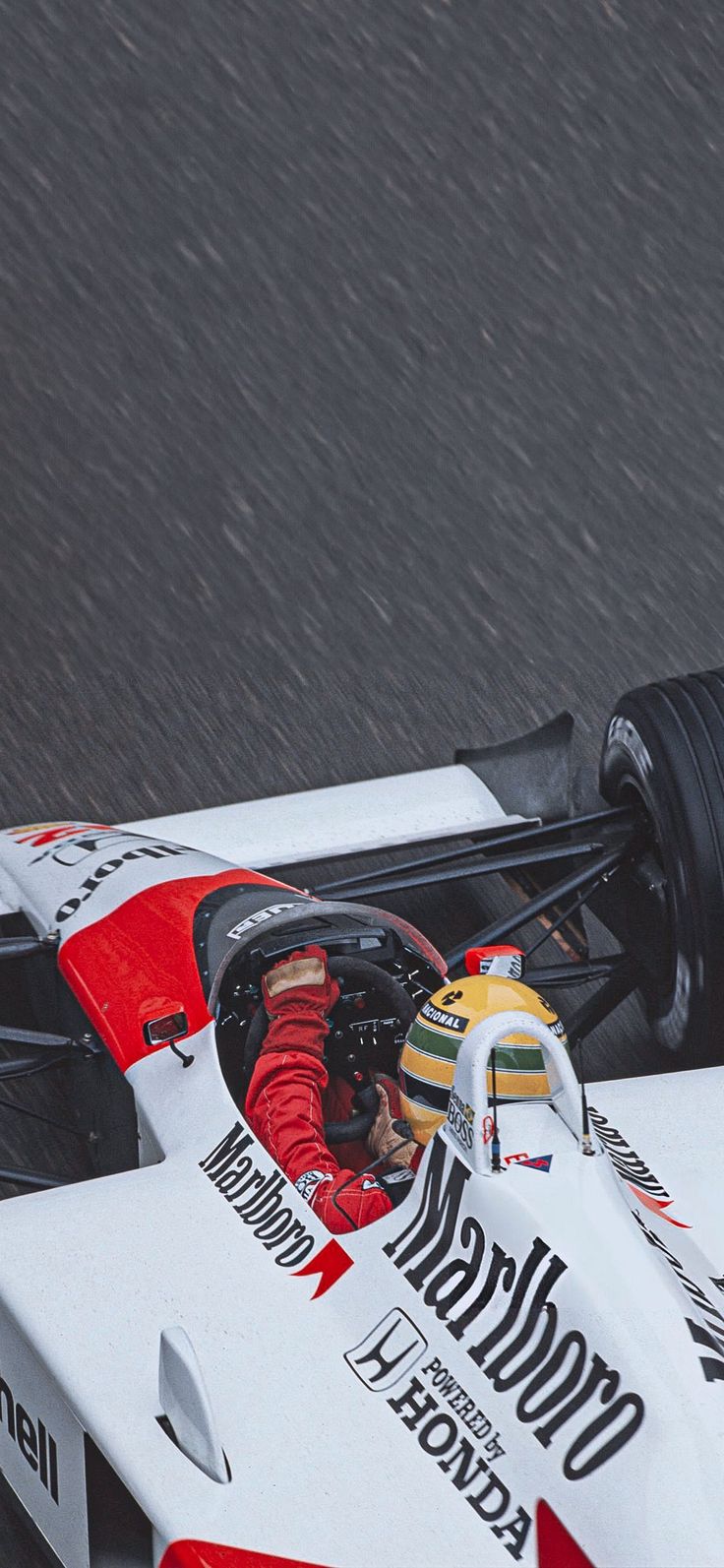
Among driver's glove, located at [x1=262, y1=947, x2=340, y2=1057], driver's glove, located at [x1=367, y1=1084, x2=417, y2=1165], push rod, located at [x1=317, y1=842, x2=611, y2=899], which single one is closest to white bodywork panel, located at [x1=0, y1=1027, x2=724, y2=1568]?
driver's glove, located at [x1=367, y1=1084, x2=417, y2=1165]

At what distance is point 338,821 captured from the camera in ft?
14.6

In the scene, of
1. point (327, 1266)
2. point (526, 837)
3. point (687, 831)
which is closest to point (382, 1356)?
point (327, 1266)

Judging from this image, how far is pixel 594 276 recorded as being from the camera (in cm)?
745

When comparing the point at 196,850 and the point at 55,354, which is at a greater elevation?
the point at 55,354

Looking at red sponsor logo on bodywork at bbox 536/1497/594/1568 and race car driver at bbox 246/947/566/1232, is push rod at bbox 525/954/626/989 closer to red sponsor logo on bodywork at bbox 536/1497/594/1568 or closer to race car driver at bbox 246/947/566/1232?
race car driver at bbox 246/947/566/1232

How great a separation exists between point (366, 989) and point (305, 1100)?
35 cm

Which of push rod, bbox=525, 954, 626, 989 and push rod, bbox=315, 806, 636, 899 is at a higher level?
push rod, bbox=315, 806, 636, 899

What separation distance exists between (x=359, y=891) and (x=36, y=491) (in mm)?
2583

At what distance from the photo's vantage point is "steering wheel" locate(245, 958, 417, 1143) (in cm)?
345

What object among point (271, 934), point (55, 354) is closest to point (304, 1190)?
point (271, 934)

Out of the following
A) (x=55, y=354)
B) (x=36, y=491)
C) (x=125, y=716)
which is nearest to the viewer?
(x=125, y=716)

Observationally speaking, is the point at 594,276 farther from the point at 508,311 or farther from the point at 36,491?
the point at 36,491

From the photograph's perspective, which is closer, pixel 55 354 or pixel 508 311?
pixel 55 354

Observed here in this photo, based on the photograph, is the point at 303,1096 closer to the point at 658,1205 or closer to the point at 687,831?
the point at 658,1205
